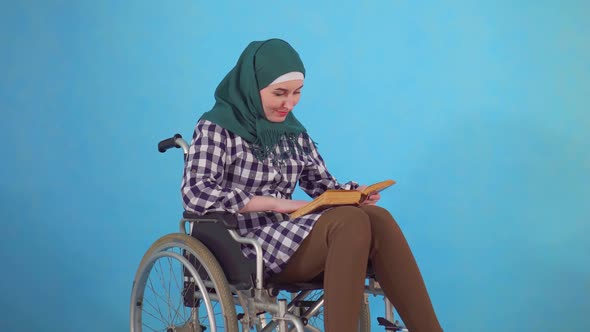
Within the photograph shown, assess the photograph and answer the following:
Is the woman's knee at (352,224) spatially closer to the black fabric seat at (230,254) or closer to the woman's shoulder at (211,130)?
the black fabric seat at (230,254)

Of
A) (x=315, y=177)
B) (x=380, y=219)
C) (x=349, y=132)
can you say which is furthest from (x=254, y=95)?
(x=349, y=132)

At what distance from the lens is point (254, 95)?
7.82ft

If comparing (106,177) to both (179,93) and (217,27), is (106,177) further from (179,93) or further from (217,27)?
(217,27)

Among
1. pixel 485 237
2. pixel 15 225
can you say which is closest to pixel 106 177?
pixel 15 225

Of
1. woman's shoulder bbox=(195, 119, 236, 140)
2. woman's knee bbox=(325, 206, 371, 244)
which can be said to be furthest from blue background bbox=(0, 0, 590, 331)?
woman's knee bbox=(325, 206, 371, 244)

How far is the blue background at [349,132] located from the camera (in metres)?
3.73

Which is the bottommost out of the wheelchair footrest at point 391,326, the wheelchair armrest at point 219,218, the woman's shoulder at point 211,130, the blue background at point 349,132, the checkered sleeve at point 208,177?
the wheelchair footrest at point 391,326

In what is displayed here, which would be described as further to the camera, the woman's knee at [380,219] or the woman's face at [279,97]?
the woman's face at [279,97]

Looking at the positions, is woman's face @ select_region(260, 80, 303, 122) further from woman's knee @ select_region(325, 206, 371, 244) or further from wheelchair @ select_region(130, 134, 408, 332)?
woman's knee @ select_region(325, 206, 371, 244)

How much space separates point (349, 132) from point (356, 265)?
6.08 feet

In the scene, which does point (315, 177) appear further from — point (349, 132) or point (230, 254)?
point (349, 132)

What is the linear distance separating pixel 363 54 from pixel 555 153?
34.8 inches

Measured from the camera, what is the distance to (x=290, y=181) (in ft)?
8.19

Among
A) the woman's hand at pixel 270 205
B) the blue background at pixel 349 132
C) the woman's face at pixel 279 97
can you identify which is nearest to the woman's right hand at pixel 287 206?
the woman's hand at pixel 270 205
